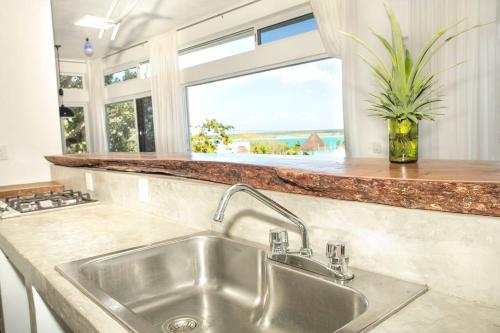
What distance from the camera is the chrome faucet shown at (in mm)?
846

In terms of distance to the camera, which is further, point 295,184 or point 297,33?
point 297,33

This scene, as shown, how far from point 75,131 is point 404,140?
7817mm

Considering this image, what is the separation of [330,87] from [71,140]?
18.7 feet

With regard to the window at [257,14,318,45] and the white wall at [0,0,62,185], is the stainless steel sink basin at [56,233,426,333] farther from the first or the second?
the window at [257,14,318,45]

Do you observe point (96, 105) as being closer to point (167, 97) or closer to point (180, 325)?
point (167, 97)

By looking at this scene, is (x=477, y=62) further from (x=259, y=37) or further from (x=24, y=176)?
(x=24, y=176)

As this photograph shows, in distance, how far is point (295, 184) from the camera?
980mm

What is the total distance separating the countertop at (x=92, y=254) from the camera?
2.15ft

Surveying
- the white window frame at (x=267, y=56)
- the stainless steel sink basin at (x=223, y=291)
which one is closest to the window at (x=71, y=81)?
the white window frame at (x=267, y=56)

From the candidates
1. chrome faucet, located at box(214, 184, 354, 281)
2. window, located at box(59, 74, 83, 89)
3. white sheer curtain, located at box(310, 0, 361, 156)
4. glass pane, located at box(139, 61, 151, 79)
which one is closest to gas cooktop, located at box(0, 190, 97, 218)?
chrome faucet, located at box(214, 184, 354, 281)

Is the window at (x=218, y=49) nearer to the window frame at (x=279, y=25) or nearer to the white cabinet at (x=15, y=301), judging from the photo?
the window frame at (x=279, y=25)

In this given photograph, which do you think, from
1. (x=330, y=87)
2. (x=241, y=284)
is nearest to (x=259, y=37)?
(x=330, y=87)

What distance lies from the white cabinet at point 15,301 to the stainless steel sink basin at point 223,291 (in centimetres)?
81

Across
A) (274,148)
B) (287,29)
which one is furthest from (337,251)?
(274,148)
